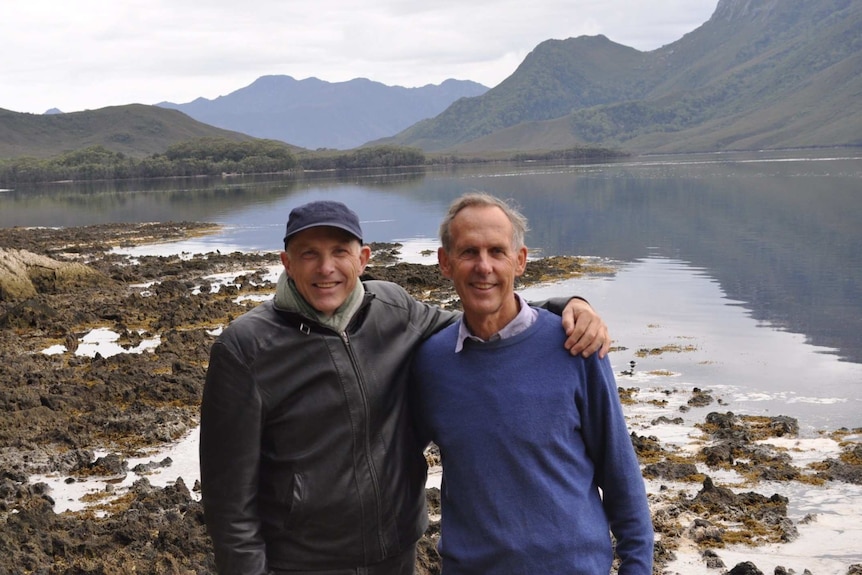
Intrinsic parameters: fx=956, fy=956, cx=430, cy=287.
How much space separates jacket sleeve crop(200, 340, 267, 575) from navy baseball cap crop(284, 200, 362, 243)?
1.65 ft

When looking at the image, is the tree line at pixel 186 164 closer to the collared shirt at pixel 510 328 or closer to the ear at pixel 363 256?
the ear at pixel 363 256

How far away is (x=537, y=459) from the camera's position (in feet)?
10.2

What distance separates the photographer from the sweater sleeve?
10.2 ft

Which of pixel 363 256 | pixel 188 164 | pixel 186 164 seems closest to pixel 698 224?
pixel 363 256

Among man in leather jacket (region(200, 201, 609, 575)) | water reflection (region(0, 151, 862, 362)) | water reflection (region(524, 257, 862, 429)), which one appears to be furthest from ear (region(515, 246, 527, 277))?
water reflection (region(524, 257, 862, 429))

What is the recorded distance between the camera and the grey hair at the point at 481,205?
10.8ft

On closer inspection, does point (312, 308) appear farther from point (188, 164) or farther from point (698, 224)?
point (188, 164)

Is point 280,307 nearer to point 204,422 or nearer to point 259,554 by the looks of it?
point 204,422

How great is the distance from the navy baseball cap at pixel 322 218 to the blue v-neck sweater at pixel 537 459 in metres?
0.66

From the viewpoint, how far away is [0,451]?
35.1 ft

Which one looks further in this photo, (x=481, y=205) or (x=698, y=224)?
(x=698, y=224)

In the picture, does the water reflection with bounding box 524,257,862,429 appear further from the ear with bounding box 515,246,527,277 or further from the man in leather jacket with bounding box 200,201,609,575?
the man in leather jacket with bounding box 200,201,609,575

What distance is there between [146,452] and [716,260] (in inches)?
938

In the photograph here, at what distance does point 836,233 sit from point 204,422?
37548mm
